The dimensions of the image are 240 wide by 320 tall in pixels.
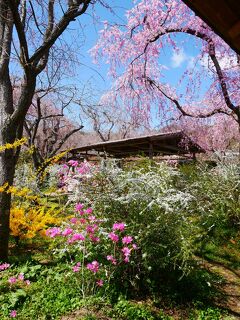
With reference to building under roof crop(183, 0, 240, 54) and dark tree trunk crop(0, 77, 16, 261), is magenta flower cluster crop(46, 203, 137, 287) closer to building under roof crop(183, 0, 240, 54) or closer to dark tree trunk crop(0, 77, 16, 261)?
dark tree trunk crop(0, 77, 16, 261)

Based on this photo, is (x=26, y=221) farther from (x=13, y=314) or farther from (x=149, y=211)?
(x=149, y=211)

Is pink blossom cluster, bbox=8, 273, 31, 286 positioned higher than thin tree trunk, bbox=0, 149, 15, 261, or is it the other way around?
thin tree trunk, bbox=0, 149, 15, 261

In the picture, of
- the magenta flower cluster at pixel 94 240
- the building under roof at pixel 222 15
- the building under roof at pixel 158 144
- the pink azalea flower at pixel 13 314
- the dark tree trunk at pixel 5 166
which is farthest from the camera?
the building under roof at pixel 158 144

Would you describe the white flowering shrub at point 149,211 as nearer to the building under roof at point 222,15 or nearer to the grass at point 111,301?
the grass at point 111,301

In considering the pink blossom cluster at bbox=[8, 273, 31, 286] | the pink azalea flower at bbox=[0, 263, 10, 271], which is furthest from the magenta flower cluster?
the pink azalea flower at bbox=[0, 263, 10, 271]

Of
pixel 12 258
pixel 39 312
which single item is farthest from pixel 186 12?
pixel 39 312

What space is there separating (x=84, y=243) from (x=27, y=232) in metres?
2.11

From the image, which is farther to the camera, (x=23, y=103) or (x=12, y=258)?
(x=12, y=258)

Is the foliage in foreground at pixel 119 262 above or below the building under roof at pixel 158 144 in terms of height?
below

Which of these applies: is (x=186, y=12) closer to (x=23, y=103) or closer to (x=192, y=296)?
(x=23, y=103)

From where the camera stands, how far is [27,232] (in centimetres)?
562

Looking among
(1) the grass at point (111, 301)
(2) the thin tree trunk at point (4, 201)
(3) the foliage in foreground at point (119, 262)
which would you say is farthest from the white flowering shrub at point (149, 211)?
(2) the thin tree trunk at point (4, 201)

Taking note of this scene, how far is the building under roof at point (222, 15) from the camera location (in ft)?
6.12

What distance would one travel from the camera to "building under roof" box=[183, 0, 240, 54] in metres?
1.86
